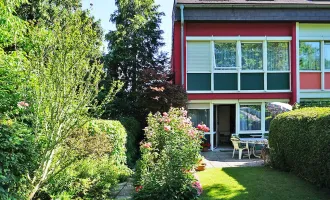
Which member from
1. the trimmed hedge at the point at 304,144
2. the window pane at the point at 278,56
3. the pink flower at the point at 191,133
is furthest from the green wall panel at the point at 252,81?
the pink flower at the point at 191,133

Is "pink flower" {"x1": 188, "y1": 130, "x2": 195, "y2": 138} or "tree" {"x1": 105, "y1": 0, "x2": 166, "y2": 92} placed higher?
"tree" {"x1": 105, "y1": 0, "x2": 166, "y2": 92}

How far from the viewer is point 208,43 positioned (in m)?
14.1

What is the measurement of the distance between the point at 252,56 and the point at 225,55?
140 cm

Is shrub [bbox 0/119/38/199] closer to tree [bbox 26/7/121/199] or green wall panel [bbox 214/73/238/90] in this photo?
tree [bbox 26/7/121/199]

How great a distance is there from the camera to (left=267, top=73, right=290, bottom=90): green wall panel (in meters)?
14.1

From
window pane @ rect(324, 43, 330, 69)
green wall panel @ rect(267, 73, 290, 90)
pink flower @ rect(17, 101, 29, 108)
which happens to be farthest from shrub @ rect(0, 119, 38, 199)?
window pane @ rect(324, 43, 330, 69)

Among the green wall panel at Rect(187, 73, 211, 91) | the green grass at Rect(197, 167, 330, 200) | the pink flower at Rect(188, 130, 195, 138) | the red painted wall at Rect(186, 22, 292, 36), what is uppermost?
the red painted wall at Rect(186, 22, 292, 36)

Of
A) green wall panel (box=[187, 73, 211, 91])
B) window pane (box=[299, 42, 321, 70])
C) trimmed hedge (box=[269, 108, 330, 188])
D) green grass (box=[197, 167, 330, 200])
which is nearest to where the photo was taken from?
green grass (box=[197, 167, 330, 200])

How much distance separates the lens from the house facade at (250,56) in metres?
13.8

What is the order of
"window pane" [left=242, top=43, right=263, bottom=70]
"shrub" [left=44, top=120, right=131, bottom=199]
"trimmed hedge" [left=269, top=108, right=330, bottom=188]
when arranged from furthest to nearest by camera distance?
"window pane" [left=242, top=43, right=263, bottom=70] → "trimmed hedge" [left=269, top=108, right=330, bottom=188] → "shrub" [left=44, top=120, right=131, bottom=199]

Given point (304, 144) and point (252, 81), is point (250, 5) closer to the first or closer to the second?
point (252, 81)

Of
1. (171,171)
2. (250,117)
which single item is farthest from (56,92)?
(250,117)

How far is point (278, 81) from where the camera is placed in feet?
46.5

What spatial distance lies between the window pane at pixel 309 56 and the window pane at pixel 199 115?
5515 millimetres
